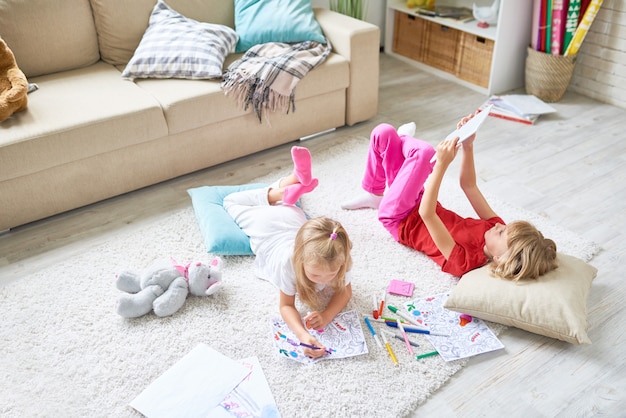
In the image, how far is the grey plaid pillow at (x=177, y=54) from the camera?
273 cm

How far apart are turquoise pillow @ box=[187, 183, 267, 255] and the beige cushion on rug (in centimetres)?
86

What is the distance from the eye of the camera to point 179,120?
2582 mm

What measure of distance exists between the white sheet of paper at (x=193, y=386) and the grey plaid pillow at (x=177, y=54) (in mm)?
1486

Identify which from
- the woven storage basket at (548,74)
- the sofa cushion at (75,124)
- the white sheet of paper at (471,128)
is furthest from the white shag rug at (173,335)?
the woven storage basket at (548,74)

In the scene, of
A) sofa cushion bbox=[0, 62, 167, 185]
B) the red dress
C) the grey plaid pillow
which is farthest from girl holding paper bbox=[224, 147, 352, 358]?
the grey plaid pillow

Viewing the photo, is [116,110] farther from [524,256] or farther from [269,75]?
[524,256]

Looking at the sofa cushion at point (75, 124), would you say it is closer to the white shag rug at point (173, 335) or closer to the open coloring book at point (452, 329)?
the white shag rug at point (173, 335)

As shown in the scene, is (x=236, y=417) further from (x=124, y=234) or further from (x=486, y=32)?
(x=486, y=32)

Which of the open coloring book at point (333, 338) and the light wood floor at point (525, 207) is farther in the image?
the open coloring book at point (333, 338)

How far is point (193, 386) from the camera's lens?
1.70 metres

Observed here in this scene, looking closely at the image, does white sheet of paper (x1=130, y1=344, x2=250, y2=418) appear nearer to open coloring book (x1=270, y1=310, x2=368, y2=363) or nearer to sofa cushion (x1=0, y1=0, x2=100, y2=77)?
open coloring book (x1=270, y1=310, x2=368, y2=363)

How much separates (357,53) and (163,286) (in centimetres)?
169

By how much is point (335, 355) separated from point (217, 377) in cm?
39

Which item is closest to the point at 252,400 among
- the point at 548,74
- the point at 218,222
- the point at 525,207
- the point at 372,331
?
the point at 372,331
